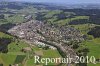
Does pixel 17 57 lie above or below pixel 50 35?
above

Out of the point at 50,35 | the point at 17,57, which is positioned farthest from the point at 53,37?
the point at 17,57

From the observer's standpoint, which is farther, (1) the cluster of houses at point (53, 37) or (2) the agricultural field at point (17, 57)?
(1) the cluster of houses at point (53, 37)

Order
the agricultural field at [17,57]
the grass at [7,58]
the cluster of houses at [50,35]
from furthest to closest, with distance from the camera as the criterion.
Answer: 1. the cluster of houses at [50,35]
2. the grass at [7,58]
3. the agricultural field at [17,57]

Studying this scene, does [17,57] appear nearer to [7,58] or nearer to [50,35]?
[7,58]

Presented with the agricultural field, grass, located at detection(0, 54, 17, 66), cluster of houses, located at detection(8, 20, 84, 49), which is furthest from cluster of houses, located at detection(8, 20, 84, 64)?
grass, located at detection(0, 54, 17, 66)

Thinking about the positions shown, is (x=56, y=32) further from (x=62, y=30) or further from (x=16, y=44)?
(x=16, y=44)

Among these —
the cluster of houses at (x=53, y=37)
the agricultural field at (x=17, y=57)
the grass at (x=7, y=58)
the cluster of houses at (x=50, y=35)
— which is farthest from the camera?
the cluster of houses at (x=50, y=35)

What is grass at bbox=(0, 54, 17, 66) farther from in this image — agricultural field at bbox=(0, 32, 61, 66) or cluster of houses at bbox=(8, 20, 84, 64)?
cluster of houses at bbox=(8, 20, 84, 64)

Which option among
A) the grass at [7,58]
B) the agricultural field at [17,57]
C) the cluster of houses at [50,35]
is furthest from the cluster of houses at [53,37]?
the grass at [7,58]

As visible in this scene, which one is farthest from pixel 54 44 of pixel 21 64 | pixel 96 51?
pixel 21 64

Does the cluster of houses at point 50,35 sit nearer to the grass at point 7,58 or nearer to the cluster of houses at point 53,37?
the cluster of houses at point 53,37

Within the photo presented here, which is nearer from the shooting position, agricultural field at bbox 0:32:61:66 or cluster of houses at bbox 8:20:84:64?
agricultural field at bbox 0:32:61:66
